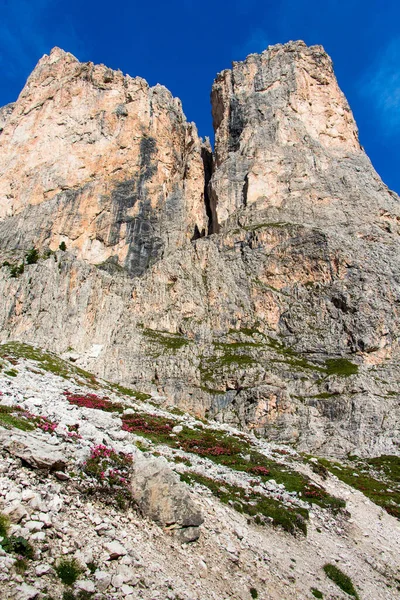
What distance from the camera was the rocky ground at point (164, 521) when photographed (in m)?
11.6

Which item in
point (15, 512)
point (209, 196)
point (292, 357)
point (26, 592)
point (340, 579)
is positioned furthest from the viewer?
point (209, 196)

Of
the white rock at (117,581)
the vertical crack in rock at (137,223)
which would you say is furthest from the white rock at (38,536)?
the vertical crack in rock at (137,223)

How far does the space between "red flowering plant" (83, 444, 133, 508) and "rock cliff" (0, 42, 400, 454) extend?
3784 centimetres

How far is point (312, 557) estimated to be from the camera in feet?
60.5

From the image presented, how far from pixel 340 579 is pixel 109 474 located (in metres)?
10.4

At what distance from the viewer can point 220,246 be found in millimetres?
89688

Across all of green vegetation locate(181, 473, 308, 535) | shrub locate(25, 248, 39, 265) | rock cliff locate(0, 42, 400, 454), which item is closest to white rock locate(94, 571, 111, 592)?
green vegetation locate(181, 473, 308, 535)

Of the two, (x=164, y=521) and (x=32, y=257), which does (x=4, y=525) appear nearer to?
(x=164, y=521)

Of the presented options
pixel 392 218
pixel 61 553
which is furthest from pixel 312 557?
pixel 392 218

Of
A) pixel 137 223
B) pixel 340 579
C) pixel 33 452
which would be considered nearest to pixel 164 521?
pixel 33 452

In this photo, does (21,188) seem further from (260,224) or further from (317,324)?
(317,324)

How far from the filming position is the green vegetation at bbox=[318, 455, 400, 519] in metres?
31.7

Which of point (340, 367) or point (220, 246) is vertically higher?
point (220, 246)

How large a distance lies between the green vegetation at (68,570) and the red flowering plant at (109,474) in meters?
3.31
